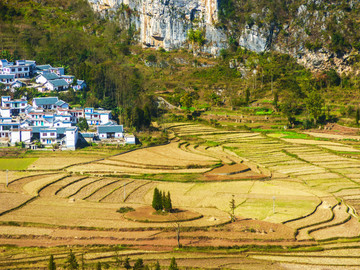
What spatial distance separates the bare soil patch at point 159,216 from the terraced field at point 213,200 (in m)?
0.68

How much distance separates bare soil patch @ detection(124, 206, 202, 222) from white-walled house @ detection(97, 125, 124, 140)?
27.3 metres

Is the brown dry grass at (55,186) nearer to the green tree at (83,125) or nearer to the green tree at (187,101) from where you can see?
the green tree at (83,125)

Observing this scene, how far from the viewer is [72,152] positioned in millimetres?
64750

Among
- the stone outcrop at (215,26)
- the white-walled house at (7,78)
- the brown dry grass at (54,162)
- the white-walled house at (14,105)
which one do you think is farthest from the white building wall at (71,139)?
the stone outcrop at (215,26)

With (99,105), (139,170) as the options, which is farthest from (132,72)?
(139,170)

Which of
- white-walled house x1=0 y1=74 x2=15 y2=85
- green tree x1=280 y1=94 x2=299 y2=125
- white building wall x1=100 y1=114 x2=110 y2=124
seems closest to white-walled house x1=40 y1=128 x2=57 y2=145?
white building wall x1=100 y1=114 x2=110 y2=124

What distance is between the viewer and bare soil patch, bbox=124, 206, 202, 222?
137 feet

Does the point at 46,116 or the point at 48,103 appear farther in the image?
the point at 48,103

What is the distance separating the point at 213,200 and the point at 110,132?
26248mm

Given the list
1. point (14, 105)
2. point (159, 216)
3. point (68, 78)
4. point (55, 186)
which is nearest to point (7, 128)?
point (14, 105)

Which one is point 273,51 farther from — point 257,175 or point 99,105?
point 257,175

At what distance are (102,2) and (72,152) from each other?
6106 cm

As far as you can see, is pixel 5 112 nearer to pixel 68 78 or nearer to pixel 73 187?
pixel 68 78

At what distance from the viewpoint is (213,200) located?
159 feet
